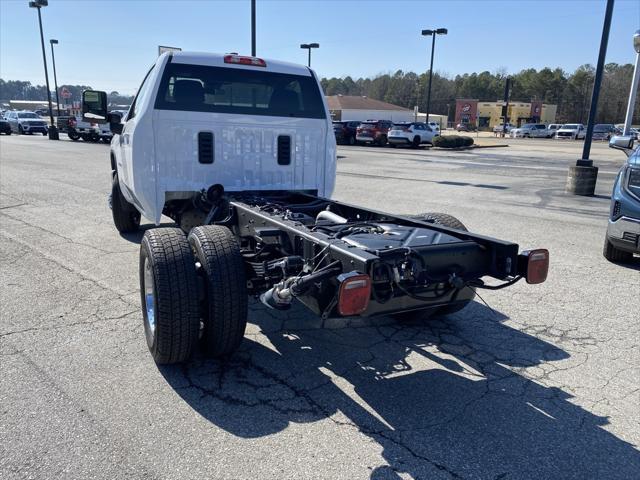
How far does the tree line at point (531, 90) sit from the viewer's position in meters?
96.6

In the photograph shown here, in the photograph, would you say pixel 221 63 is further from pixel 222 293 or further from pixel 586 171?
pixel 586 171

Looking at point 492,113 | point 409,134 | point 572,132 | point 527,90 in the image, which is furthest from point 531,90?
point 409,134

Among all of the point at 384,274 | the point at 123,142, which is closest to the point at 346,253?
the point at 384,274

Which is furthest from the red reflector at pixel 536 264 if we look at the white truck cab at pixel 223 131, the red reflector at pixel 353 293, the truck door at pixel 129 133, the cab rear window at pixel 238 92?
the truck door at pixel 129 133

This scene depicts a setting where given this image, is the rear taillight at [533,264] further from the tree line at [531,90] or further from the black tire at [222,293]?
the tree line at [531,90]

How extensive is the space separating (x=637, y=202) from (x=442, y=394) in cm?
423

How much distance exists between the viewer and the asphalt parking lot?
2732 millimetres

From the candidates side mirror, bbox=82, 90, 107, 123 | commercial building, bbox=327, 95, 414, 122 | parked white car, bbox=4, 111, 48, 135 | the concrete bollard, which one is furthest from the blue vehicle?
commercial building, bbox=327, 95, 414, 122

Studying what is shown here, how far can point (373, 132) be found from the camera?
33062 mm

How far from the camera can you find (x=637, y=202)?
6152 millimetres

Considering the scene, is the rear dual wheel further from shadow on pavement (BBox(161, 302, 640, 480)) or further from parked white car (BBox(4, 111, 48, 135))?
parked white car (BBox(4, 111, 48, 135))

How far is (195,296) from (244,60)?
318 cm

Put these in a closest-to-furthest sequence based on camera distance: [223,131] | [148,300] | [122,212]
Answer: [148,300] < [223,131] < [122,212]

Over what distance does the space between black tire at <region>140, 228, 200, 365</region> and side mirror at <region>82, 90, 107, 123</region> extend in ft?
11.2
